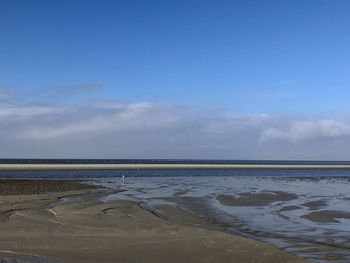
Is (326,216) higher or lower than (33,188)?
lower

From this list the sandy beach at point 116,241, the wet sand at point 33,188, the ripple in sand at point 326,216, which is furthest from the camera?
the wet sand at point 33,188

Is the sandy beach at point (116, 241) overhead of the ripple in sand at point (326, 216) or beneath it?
overhead

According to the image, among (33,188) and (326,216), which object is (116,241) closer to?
(326,216)

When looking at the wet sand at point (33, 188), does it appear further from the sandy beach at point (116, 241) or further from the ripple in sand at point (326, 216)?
the ripple in sand at point (326, 216)

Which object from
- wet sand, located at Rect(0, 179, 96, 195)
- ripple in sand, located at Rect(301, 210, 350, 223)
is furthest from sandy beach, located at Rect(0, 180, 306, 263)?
wet sand, located at Rect(0, 179, 96, 195)

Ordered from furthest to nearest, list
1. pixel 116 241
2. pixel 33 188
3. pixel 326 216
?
pixel 33 188 → pixel 326 216 → pixel 116 241

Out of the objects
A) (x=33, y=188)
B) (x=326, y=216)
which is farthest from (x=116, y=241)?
(x=33, y=188)

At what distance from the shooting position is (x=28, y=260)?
1020cm

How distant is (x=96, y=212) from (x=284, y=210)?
385 inches

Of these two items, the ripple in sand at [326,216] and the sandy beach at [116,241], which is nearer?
the sandy beach at [116,241]

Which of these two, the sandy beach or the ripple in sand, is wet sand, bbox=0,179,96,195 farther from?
the ripple in sand

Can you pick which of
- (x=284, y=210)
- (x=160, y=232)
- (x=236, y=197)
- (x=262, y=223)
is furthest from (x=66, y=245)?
(x=236, y=197)

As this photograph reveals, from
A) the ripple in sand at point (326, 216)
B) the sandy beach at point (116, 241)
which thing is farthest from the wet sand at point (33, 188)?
the ripple in sand at point (326, 216)

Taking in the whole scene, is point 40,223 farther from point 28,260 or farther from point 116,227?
point 28,260
